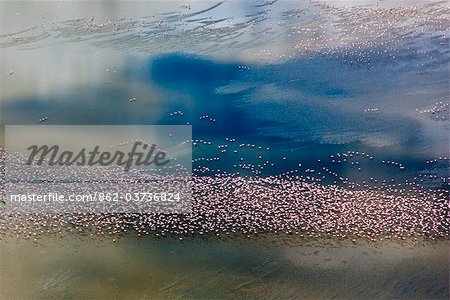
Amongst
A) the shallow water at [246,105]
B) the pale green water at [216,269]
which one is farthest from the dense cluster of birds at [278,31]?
the pale green water at [216,269]

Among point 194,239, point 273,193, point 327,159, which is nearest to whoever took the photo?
point 194,239

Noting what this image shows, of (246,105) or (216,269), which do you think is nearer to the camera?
(216,269)

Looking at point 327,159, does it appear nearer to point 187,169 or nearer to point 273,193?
point 273,193

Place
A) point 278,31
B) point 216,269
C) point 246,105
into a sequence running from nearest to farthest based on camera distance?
1. point 216,269
2. point 246,105
3. point 278,31

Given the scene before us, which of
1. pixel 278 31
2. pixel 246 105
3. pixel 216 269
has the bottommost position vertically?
pixel 216 269

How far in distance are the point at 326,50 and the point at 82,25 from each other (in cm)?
614

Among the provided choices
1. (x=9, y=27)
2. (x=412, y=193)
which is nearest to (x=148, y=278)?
(x=412, y=193)

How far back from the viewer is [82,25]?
44.4ft

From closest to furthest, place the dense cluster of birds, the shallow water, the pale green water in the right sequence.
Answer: the pale green water → the shallow water → the dense cluster of birds

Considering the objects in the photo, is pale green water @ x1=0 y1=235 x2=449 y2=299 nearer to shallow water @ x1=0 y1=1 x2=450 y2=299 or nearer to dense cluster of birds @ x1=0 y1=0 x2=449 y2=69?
shallow water @ x1=0 y1=1 x2=450 y2=299

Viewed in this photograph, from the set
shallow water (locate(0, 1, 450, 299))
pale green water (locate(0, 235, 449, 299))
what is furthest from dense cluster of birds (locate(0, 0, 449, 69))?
pale green water (locate(0, 235, 449, 299))

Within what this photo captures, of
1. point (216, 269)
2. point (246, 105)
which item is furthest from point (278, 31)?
point (216, 269)

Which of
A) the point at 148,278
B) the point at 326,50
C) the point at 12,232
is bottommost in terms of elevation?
the point at 148,278

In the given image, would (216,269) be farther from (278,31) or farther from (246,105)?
(278,31)
